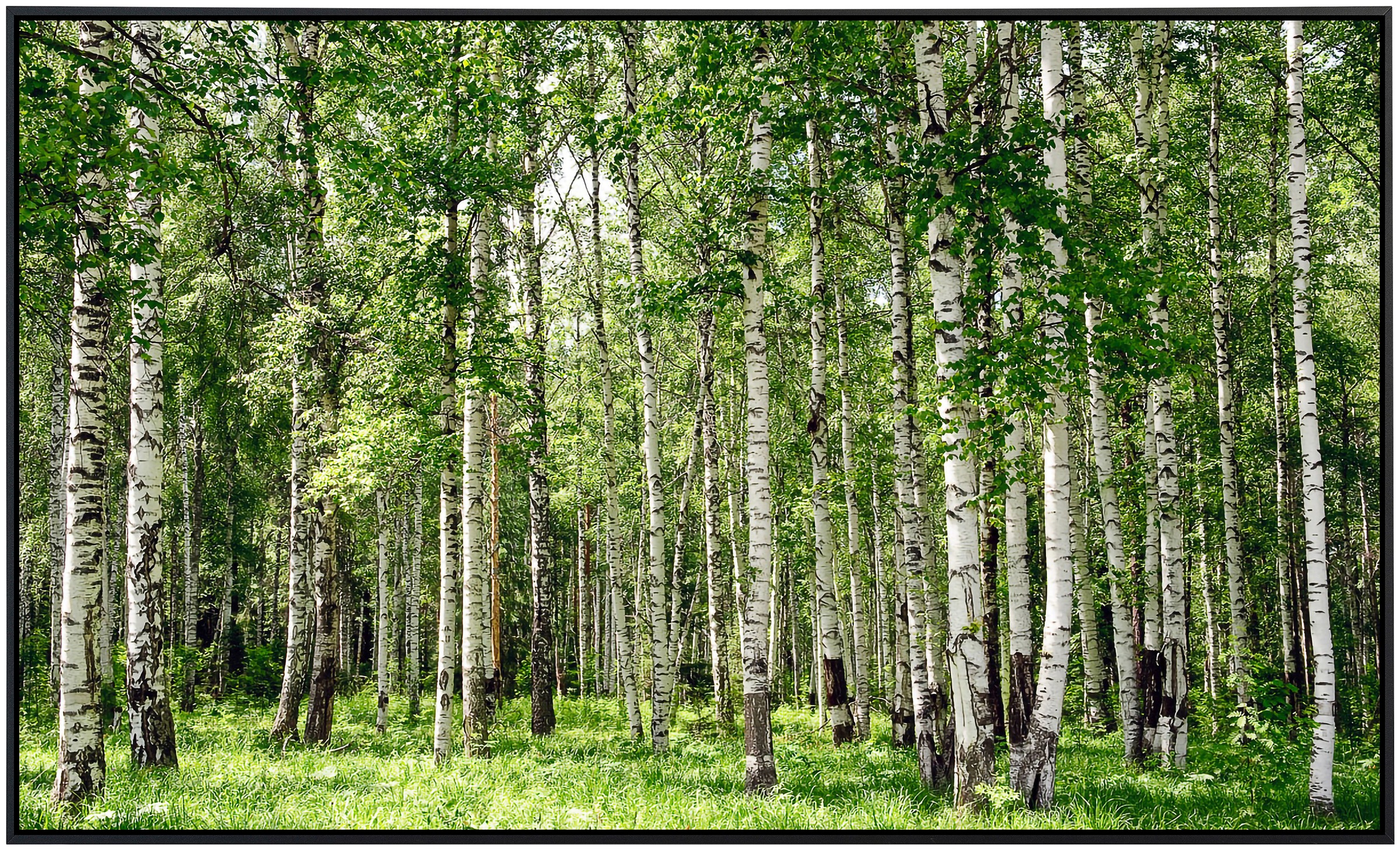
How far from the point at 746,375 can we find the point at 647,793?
4.66 meters

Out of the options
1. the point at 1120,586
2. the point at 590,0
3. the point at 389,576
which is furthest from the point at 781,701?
the point at 590,0

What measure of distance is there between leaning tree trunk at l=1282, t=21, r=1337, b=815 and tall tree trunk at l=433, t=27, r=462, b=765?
676 centimetres

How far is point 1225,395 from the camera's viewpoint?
8891 millimetres

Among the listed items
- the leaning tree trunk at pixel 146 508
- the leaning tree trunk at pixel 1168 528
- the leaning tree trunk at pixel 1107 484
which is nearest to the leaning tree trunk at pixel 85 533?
the leaning tree trunk at pixel 146 508

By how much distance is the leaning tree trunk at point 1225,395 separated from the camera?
8758mm

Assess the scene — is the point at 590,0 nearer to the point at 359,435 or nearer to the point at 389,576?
the point at 359,435

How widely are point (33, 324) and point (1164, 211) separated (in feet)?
40.1

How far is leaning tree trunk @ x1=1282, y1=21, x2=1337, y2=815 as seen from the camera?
5.26 meters

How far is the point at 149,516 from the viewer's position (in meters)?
5.65

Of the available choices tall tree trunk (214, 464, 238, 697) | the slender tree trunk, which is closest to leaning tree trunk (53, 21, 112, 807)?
the slender tree trunk

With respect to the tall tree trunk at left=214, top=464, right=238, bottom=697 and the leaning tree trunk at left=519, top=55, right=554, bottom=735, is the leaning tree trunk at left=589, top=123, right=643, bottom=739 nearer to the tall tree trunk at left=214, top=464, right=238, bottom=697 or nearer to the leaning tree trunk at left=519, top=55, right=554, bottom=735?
the leaning tree trunk at left=519, top=55, right=554, bottom=735

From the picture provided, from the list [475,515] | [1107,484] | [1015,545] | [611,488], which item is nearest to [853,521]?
[611,488]

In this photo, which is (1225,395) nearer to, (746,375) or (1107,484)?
A: (1107,484)

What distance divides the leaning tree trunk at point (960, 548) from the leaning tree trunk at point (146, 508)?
5.34 metres
